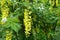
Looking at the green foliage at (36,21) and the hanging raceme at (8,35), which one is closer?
the hanging raceme at (8,35)

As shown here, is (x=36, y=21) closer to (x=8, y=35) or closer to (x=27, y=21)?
(x=27, y=21)

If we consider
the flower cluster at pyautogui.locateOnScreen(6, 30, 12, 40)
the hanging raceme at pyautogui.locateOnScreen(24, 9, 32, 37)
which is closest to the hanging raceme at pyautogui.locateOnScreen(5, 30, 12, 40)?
the flower cluster at pyautogui.locateOnScreen(6, 30, 12, 40)

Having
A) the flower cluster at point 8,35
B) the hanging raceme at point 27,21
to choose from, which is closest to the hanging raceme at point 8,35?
the flower cluster at point 8,35

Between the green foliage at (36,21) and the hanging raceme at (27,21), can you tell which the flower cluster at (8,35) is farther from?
the hanging raceme at (27,21)

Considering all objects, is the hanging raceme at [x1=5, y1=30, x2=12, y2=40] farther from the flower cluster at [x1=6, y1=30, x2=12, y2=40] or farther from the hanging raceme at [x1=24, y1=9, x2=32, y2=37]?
the hanging raceme at [x1=24, y1=9, x2=32, y2=37]

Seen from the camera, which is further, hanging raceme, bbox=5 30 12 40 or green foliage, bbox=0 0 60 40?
green foliage, bbox=0 0 60 40

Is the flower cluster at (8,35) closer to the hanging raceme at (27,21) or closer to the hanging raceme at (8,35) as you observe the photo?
the hanging raceme at (8,35)

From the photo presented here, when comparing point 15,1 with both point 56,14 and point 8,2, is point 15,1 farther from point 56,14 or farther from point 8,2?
point 56,14

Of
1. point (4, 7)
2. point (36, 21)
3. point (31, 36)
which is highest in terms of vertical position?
point (4, 7)

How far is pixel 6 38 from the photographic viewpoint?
2799 mm

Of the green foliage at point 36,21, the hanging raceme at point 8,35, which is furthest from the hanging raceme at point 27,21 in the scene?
the hanging raceme at point 8,35

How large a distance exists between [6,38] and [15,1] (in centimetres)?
52

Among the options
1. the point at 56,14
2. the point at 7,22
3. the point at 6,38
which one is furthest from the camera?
the point at 56,14

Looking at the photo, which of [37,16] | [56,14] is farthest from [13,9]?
[56,14]
